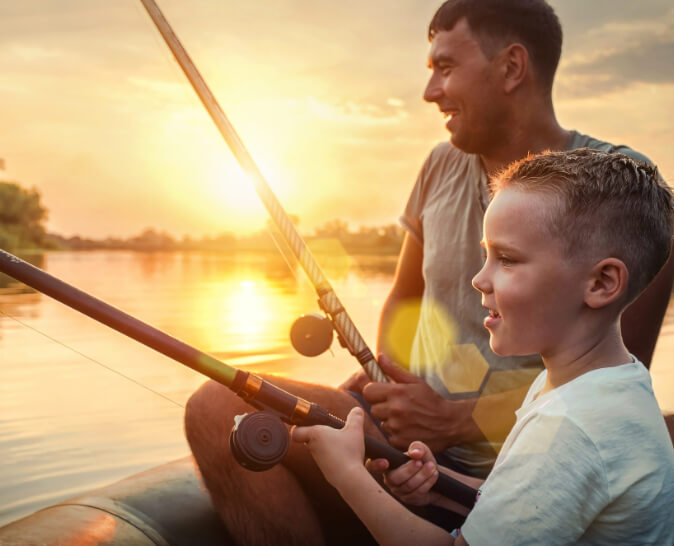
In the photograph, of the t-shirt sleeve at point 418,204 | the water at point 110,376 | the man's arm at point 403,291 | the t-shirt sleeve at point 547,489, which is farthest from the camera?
the water at point 110,376

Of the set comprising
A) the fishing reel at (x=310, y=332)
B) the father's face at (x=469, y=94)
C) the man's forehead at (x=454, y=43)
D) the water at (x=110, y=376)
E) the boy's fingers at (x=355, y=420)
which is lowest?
the water at (x=110, y=376)

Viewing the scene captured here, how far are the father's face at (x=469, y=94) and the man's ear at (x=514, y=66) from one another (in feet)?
0.11

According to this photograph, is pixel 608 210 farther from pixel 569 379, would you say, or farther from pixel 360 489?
pixel 360 489

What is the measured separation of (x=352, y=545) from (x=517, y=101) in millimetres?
1350

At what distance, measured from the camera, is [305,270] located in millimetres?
1907

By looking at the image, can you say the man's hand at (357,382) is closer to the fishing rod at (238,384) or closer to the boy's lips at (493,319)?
the fishing rod at (238,384)

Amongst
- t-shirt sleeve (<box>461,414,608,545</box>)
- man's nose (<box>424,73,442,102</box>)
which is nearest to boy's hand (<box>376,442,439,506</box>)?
t-shirt sleeve (<box>461,414,608,545</box>)

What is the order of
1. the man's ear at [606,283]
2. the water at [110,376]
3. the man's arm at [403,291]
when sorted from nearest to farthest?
the man's ear at [606,283], the man's arm at [403,291], the water at [110,376]

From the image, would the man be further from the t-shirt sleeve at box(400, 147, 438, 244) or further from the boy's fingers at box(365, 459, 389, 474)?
the boy's fingers at box(365, 459, 389, 474)

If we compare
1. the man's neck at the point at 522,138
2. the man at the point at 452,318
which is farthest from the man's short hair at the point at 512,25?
the man's neck at the point at 522,138

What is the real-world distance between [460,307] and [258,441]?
951 millimetres

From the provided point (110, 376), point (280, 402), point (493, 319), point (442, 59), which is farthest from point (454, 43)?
point (110, 376)

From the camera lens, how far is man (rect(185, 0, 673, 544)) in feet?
5.62

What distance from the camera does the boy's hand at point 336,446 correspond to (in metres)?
1.25
